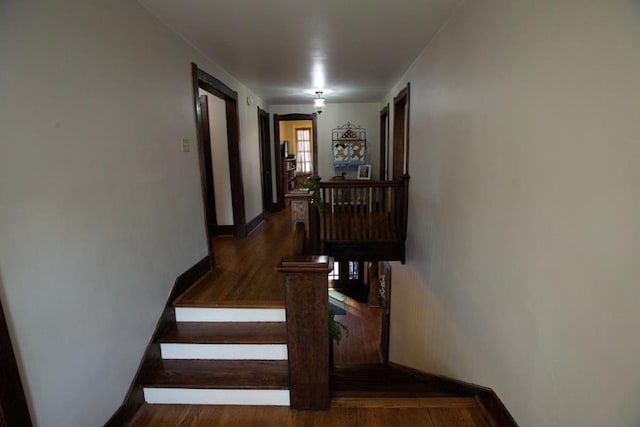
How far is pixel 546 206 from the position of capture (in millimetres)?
1262

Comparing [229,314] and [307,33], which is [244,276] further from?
[307,33]

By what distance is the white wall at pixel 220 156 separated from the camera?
14.3 ft

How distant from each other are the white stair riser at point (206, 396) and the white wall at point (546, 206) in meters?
1.43

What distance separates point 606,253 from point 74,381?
2331 millimetres

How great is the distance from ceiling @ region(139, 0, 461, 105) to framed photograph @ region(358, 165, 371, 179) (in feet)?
7.85

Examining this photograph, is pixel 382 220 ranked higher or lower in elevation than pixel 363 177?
lower

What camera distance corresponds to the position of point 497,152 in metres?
1.65

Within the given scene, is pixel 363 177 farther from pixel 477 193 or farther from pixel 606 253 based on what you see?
pixel 606 253

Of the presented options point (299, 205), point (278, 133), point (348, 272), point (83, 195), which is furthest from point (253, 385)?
point (348, 272)

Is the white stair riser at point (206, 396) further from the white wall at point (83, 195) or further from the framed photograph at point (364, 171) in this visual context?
the framed photograph at point (364, 171)

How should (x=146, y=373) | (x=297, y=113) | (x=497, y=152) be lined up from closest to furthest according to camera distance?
1. (x=497, y=152)
2. (x=146, y=373)
3. (x=297, y=113)

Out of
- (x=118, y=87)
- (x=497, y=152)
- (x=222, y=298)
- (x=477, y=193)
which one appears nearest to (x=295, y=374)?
(x=222, y=298)

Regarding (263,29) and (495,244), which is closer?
(495,244)

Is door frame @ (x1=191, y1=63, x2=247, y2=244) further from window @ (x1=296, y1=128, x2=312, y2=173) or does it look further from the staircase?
window @ (x1=296, y1=128, x2=312, y2=173)
